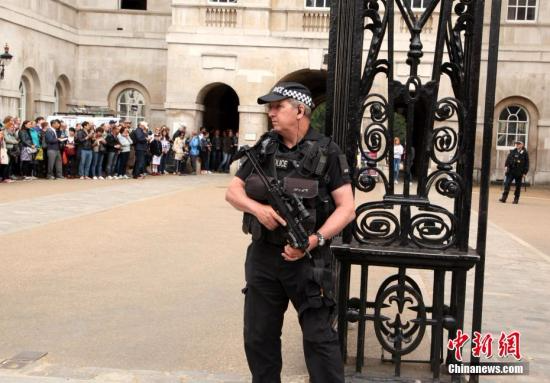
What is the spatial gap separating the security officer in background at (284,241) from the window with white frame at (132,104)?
93.8 ft

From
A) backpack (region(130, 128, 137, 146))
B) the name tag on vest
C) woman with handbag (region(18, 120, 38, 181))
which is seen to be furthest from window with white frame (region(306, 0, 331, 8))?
the name tag on vest

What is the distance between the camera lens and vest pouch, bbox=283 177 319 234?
4.11 metres

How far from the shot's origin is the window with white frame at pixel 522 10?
28969 millimetres

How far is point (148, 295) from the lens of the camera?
292 inches

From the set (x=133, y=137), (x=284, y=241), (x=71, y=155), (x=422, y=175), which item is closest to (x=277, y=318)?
(x=284, y=241)

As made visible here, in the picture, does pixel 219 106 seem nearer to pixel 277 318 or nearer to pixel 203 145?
pixel 203 145

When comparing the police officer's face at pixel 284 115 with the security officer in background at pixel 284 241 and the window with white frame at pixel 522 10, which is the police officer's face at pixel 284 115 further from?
the window with white frame at pixel 522 10

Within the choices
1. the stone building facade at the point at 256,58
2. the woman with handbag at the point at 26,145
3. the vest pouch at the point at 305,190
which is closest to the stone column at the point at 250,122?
the stone building facade at the point at 256,58

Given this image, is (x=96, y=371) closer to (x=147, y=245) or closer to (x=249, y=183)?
(x=249, y=183)

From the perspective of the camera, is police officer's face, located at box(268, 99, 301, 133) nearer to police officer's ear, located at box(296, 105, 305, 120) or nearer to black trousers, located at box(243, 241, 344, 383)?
police officer's ear, located at box(296, 105, 305, 120)

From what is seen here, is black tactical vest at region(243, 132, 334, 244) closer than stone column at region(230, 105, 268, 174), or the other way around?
black tactical vest at region(243, 132, 334, 244)

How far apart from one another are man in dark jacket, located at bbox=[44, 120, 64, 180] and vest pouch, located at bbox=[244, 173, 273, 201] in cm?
1813

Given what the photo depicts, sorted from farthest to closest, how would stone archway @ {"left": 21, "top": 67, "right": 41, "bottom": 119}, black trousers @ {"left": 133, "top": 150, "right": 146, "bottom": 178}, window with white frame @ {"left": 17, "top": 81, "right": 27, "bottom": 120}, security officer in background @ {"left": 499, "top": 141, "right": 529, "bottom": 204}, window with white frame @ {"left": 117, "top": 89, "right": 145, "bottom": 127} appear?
window with white frame @ {"left": 117, "top": 89, "right": 145, "bottom": 127}, stone archway @ {"left": 21, "top": 67, "right": 41, "bottom": 119}, window with white frame @ {"left": 17, "top": 81, "right": 27, "bottom": 120}, black trousers @ {"left": 133, "top": 150, "right": 146, "bottom": 178}, security officer in background @ {"left": 499, "top": 141, "right": 529, "bottom": 204}

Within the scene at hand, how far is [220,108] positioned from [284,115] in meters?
29.6
